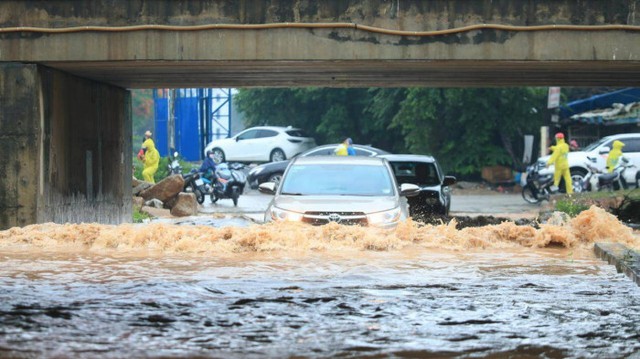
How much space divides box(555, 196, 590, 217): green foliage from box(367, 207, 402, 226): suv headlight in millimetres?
8518

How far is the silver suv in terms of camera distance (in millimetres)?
14008

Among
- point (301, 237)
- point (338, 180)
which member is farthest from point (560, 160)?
point (301, 237)

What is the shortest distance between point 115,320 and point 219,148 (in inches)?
1396

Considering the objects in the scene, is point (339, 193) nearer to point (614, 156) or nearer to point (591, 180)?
point (591, 180)

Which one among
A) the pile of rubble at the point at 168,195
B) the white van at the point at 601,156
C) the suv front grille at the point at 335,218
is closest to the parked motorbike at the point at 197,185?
the pile of rubble at the point at 168,195

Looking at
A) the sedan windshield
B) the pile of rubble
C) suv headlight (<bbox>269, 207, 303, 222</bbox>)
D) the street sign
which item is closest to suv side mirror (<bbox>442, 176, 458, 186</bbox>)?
the sedan windshield

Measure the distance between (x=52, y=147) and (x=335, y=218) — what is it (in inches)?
218

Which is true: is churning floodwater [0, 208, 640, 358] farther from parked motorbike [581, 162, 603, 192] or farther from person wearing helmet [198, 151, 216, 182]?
parked motorbike [581, 162, 603, 192]

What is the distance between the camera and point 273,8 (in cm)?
1680

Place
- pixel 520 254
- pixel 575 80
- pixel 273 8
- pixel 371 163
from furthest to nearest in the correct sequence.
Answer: pixel 575 80, pixel 273 8, pixel 371 163, pixel 520 254

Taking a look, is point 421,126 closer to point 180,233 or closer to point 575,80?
point 575,80

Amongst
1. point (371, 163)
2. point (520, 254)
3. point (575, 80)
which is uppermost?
point (575, 80)

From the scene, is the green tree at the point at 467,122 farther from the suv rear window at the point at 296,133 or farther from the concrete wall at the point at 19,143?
the concrete wall at the point at 19,143

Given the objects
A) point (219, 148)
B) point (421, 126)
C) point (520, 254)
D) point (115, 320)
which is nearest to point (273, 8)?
point (520, 254)
